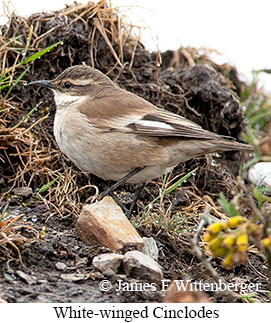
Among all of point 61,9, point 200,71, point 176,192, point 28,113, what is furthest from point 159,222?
point 61,9

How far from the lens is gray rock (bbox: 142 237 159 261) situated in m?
5.68

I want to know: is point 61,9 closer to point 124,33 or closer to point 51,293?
point 124,33

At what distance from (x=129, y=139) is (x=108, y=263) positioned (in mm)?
1835

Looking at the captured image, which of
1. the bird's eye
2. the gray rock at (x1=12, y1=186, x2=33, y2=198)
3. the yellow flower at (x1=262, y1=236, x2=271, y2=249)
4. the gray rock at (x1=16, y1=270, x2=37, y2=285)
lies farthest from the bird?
the yellow flower at (x1=262, y1=236, x2=271, y2=249)

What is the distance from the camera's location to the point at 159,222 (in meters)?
6.42

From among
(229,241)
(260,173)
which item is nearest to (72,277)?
(229,241)

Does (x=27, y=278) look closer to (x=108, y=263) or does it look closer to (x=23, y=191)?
(x=108, y=263)

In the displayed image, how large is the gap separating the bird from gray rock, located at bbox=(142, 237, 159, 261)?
3.54 ft

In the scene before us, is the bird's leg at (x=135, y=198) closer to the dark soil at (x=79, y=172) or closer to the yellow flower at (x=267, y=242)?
the dark soil at (x=79, y=172)

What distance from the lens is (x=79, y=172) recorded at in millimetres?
7402

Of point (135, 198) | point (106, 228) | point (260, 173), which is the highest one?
point (106, 228)

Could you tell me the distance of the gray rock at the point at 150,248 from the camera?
18.6ft

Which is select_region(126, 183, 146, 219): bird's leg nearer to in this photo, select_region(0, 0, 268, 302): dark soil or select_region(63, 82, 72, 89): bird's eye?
select_region(0, 0, 268, 302): dark soil

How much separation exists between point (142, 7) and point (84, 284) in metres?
4.72
